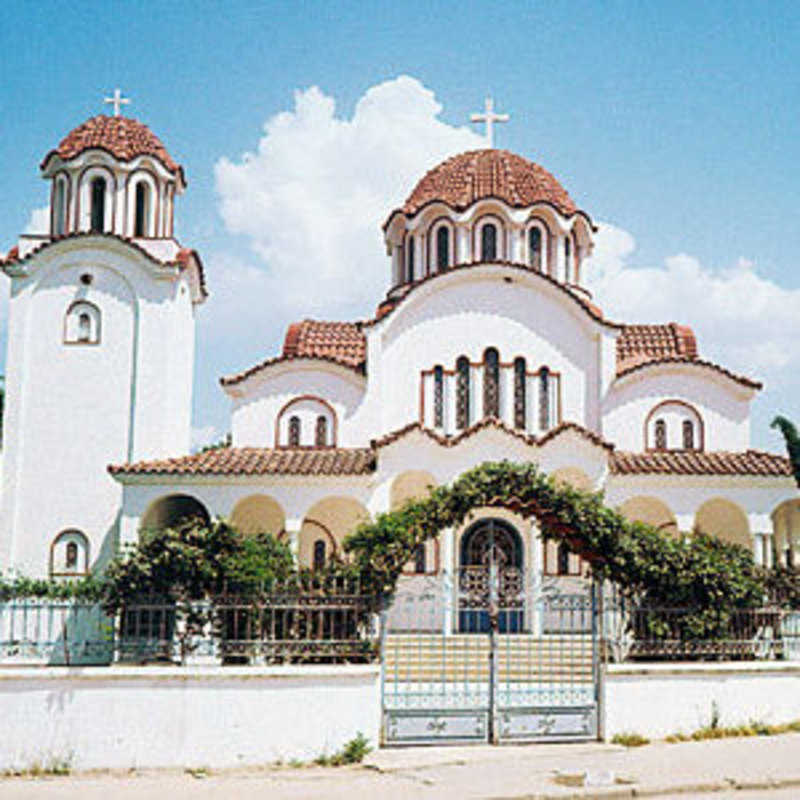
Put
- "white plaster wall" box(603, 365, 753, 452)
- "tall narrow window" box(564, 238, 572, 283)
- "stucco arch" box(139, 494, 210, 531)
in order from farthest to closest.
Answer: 1. "tall narrow window" box(564, 238, 572, 283)
2. "white plaster wall" box(603, 365, 753, 452)
3. "stucco arch" box(139, 494, 210, 531)

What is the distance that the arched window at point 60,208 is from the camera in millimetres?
23192

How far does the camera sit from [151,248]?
23.2m

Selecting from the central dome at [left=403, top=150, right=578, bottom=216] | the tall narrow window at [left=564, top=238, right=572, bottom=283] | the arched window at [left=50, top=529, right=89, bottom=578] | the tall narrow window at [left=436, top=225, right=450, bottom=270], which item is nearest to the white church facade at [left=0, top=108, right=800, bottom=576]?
the arched window at [left=50, top=529, right=89, bottom=578]

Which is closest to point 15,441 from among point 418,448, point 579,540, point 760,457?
point 418,448

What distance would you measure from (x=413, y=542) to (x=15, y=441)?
41.8ft

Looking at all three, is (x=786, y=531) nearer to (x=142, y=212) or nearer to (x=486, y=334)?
(x=486, y=334)

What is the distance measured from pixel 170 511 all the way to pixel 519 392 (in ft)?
25.9

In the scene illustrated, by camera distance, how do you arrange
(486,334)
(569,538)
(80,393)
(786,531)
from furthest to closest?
(786,531) → (486,334) → (80,393) → (569,538)

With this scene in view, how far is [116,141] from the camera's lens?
2327 cm

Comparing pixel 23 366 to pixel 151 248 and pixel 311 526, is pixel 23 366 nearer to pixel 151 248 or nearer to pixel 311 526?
pixel 151 248

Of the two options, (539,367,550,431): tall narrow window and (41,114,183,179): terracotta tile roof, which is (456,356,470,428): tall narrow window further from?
(41,114,183,179): terracotta tile roof

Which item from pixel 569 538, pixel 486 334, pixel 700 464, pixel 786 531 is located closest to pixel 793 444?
pixel 700 464

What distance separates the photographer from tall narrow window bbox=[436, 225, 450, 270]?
2548 centimetres

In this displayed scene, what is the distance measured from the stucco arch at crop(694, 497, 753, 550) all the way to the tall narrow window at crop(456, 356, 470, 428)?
17.7ft
